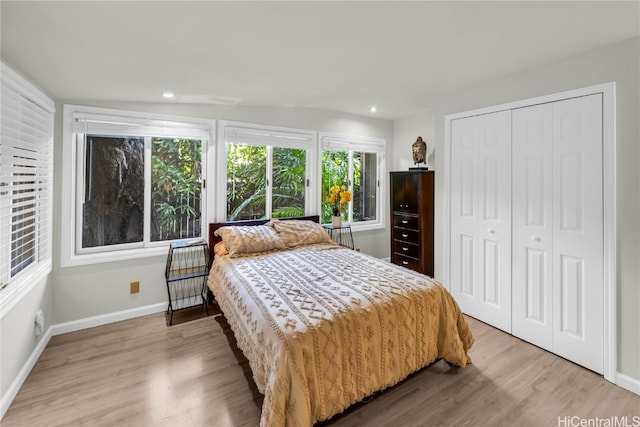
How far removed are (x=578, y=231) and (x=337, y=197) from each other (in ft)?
8.44

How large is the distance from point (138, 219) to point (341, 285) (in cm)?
232

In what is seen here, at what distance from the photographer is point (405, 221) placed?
156 inches

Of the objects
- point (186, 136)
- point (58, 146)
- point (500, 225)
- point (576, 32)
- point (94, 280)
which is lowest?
point (94, 280)

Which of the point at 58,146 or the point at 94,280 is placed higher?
the point at 58,146

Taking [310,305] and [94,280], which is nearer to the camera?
[310,305]

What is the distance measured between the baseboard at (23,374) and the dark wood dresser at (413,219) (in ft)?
12.3

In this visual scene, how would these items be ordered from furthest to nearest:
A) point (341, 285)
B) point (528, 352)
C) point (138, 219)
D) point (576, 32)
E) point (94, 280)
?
point (138, 219) < point (94, 280) < point (528, 352) < point (341, 285) < point (576, 32)

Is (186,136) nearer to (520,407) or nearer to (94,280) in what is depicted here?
(94,280)

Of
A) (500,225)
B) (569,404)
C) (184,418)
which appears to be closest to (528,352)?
(569,404)

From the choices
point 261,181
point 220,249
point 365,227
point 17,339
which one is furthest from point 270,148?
point 17,339

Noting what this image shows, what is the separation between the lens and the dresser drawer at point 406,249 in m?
3.84

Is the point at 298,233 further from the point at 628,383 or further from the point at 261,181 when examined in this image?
the point at 628,383

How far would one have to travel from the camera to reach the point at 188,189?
3338 millimetres

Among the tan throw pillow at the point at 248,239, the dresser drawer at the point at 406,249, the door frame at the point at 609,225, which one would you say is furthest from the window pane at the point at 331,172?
the door frame at the point at 609,225
